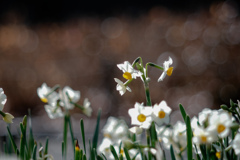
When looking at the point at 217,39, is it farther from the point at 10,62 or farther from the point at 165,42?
the point at 10,62

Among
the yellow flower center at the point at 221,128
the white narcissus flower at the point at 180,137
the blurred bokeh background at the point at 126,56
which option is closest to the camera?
the yellow flower center at the point at 221,128

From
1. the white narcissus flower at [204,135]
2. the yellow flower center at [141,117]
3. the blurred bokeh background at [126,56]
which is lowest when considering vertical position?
the white narcissus flower at [204,135]

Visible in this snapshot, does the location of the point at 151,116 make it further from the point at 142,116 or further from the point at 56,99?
the point at 56,99

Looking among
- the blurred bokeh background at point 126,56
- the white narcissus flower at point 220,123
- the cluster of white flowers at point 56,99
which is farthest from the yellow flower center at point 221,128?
the blurred bokeh background at point 126,56

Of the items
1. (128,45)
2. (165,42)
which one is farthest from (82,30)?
(165,42)

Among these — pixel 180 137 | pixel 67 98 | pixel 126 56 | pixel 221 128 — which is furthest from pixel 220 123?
pixel 126 56

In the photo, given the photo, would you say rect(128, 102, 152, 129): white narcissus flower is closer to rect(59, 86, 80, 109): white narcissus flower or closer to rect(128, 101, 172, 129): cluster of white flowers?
rect(128, 101, 172, 129): cluster of white flowers

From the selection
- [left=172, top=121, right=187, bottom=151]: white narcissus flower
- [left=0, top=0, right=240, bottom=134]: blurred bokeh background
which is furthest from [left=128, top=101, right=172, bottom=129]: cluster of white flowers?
[left=0, top=0, right=240, bottom=134]: blurred bokeh background

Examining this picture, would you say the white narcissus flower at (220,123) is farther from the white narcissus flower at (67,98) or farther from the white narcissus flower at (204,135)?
the white narcissus flower at (67,98)
